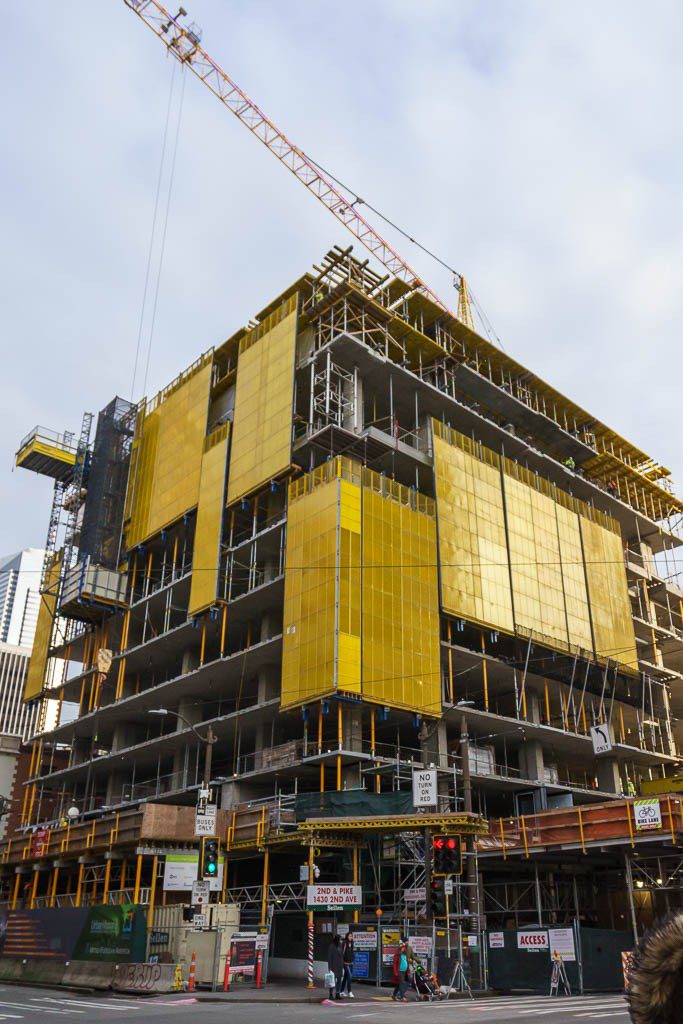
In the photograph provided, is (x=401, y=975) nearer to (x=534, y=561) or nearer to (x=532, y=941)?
(x=532, y=941)

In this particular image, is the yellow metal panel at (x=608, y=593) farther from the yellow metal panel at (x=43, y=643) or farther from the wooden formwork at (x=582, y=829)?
the yellow metal panel at (x=43, y=643)

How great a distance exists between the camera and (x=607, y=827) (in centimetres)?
3334

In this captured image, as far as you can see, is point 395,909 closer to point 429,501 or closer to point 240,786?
point 240,786

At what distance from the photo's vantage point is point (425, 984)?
2578 centimetres

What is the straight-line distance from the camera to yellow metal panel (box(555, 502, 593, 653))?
59088mm

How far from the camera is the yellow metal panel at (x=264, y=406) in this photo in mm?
52906

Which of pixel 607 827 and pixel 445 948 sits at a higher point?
pixel 607 827

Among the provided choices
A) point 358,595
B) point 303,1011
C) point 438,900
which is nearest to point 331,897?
point 438,900

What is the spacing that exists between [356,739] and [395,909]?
8.52m

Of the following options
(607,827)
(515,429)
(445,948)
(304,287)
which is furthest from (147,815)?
(515,429)

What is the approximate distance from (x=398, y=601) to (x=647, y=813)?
18181 millimetres

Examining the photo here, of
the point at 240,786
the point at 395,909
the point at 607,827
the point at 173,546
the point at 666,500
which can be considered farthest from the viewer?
the point at 666,500

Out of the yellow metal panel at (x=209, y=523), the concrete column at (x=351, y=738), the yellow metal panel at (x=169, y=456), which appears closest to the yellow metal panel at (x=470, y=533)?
the concrete column at (x=351, y=738)

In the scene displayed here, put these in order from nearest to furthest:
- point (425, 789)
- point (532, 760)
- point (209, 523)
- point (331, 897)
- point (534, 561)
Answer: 1. point (425, 789)
2. point (331, 897)
3. point (532, 760)
4. point (209, 523)
5. point (534, 561)
